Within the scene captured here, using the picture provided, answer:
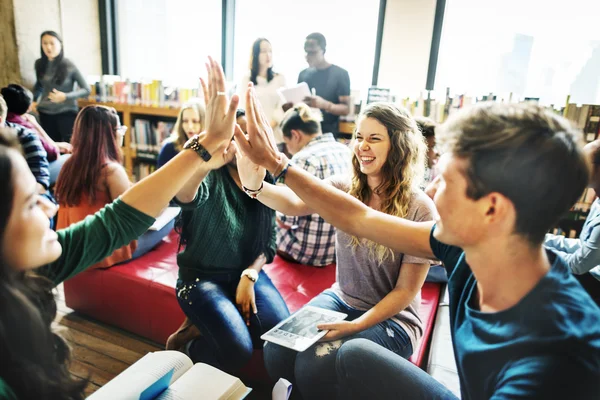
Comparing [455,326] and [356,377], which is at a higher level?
[455,326]

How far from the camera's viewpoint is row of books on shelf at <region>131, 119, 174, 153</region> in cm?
488

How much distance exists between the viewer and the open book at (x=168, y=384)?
3.58 feet

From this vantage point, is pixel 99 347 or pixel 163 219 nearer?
pixel 99 347

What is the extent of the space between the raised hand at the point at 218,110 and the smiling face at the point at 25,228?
436 mm

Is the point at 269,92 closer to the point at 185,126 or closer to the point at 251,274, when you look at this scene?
the point at 185,126

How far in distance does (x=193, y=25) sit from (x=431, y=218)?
15.2 feet

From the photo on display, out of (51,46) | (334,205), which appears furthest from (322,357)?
(51,46)

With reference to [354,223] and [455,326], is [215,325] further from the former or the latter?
[455,326]

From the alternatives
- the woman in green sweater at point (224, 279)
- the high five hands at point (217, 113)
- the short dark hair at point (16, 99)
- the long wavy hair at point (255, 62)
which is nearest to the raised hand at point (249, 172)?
the woman in green sweater at point (224, 279)

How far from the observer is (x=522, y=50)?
3850mm

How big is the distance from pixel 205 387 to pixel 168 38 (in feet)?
16.8

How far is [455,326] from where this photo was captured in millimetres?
971

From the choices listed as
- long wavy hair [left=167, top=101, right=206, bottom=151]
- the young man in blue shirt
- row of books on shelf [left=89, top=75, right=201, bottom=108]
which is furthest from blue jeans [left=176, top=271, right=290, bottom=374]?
row of books on shelf [left=89, top=75, right=201, bottom=108]

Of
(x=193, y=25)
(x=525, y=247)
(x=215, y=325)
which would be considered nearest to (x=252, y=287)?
(x=215, y=325)
